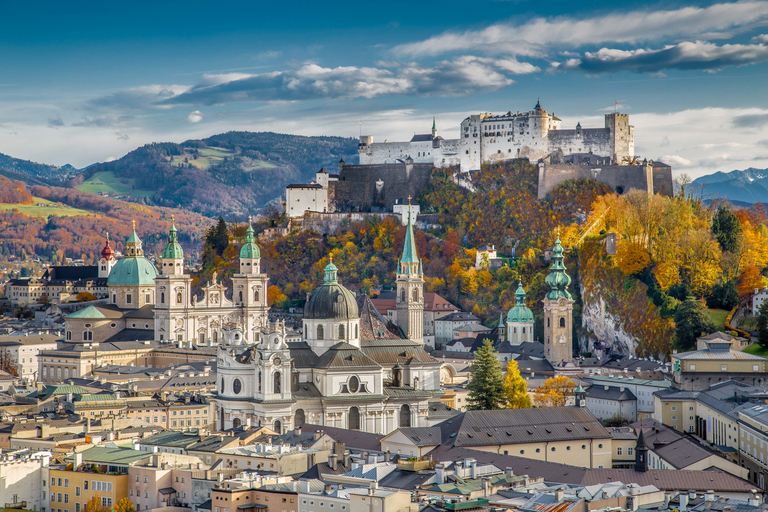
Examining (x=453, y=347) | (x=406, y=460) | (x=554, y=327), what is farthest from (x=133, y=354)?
(x=406, y=460)

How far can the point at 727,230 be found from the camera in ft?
325

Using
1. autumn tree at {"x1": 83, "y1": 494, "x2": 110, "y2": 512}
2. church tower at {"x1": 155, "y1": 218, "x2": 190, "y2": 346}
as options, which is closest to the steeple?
church tower at {"x1": 155, "y1": 218, "x2": 190, "y2": 346}

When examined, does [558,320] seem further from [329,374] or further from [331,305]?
[329,374]

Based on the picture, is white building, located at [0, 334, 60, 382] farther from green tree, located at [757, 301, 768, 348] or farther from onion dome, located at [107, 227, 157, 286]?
green tree, located at [757, 301, 768, 348]

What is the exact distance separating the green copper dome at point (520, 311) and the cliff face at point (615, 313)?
494 centimetres

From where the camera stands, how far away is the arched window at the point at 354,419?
73.9 m

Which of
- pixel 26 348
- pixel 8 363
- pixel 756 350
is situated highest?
pixel 756 350

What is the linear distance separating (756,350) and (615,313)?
17.5m

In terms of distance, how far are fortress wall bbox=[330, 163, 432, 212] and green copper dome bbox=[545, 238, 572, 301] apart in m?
31.0

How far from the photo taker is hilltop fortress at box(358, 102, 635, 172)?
128 metres

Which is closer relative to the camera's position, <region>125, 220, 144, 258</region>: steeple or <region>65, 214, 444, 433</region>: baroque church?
<region>65, 214, 444, 433</region>: baroque church

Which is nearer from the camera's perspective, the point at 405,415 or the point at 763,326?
the point at 405,415

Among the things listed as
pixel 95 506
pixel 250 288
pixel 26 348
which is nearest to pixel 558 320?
pixel 250 288

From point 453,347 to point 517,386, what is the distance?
106 ft
